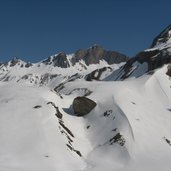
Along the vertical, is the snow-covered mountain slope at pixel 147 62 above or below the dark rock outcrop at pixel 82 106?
above

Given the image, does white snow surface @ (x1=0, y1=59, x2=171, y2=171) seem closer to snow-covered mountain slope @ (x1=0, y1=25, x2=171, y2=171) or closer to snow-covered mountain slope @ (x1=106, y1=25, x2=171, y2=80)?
snow-covered mountain slope @ (x1=0, y1=25, x2=171, y2=171)

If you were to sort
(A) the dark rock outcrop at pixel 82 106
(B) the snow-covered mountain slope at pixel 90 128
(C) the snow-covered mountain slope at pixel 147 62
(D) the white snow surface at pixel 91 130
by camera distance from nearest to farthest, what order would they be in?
(D) the white snow surface at pixel 91 130 → (B) the snow-covered mountain slope at pixel 90 128 → (A) the dark rock outcrop at pixel 82 106 → (C) the snow-covered mountain slope at pixel 147 62

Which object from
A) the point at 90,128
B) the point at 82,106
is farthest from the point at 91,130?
the point at 82,106

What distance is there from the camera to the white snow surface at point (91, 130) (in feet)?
128

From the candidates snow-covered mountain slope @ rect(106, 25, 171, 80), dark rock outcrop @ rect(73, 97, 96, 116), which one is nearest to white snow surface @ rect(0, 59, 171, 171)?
dark rock outcrop @ rect(73, 97, 96, 116)

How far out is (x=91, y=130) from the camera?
167ft

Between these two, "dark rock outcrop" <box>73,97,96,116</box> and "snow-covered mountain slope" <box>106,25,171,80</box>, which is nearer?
"dark rock outcrop" <box>73,97,96,116</box>

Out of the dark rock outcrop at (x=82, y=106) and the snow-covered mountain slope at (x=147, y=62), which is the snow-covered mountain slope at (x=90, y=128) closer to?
the dark rock outcrop at (x=82, y=106)

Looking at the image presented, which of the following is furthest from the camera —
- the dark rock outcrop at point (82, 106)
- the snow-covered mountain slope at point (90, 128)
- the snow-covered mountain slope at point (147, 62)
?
the snow-covered mountain slope at point (147, 62)

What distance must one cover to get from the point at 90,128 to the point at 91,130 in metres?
0.56

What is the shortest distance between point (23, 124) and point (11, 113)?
3.71 meters

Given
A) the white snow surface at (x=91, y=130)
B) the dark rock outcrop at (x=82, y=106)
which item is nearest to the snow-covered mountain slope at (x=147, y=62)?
the white snow surface at (x=91, y=130)

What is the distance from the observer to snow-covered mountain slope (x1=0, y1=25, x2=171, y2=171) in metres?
39.2

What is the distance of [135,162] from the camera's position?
40.6m
